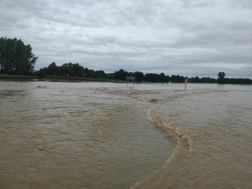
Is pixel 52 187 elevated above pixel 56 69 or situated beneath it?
situated beneath

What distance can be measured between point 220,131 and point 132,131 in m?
3.29

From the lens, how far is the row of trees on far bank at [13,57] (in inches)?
3078

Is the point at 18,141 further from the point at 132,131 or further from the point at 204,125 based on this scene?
the point at 204,125

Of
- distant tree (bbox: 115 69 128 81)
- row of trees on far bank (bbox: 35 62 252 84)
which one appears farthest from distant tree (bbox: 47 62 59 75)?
distant tree (bbox: 115 69 128 81)

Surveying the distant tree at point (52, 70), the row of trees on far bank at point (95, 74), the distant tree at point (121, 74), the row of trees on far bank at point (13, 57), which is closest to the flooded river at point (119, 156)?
the row of trees on far bank at point (13, 57)

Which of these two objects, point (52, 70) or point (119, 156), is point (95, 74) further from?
point (119, 156)

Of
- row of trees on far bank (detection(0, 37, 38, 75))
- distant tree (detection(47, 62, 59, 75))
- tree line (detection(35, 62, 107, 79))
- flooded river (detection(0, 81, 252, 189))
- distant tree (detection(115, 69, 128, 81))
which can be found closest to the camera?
flooded river (detection(0, 81, 252, 189))

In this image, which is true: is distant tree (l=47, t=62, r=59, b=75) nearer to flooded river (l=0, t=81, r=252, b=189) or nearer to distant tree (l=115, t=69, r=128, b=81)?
distant tree (l=115, t=69, r=128, b=81)

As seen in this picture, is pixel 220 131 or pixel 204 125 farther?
pixel 204 125

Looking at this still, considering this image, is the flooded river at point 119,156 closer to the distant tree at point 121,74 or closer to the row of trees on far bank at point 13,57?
the row of trees on far bank at point 13,57

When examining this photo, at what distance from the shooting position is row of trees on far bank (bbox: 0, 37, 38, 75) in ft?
257

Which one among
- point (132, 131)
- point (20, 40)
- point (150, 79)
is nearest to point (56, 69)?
point (20, 40)

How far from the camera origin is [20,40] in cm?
8306

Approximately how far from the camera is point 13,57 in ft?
256
